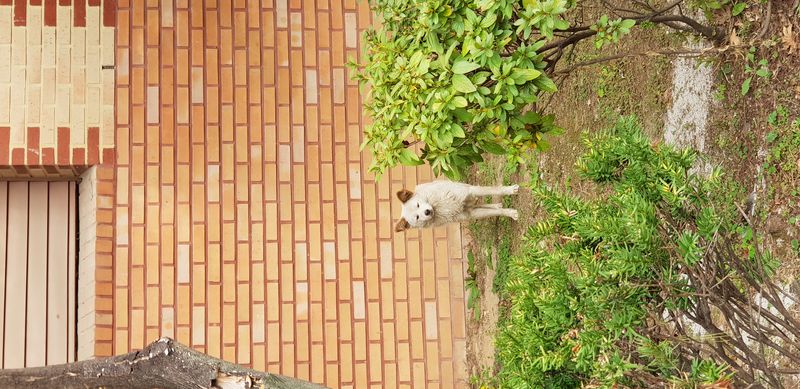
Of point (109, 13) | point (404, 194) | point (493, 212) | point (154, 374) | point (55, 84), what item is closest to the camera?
point (154, 374)

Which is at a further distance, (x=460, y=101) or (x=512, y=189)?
(x=512, y=189)

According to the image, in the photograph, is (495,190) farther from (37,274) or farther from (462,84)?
(37,274)

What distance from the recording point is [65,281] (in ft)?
19.1

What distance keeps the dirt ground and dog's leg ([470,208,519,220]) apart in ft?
1.16

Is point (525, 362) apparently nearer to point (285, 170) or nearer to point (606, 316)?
point (606, 316)

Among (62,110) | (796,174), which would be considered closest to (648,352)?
(796,174)

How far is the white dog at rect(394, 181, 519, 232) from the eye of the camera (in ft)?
15.3

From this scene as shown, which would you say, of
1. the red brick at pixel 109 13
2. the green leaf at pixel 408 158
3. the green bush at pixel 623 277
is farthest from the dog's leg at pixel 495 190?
the red brick at pixel 109 13

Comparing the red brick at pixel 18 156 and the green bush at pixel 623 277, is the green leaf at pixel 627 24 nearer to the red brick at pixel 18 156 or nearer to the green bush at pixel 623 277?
the green bush at pixel 623 277

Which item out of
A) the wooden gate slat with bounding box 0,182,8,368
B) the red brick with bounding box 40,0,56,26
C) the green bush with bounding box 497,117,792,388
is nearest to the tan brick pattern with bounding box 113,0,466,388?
the red brick with bounding box 40,0,56,26

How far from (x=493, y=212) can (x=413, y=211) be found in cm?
63

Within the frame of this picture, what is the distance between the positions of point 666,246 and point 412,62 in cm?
134

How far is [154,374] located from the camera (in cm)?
194

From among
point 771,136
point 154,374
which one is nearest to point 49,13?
point 154,374
